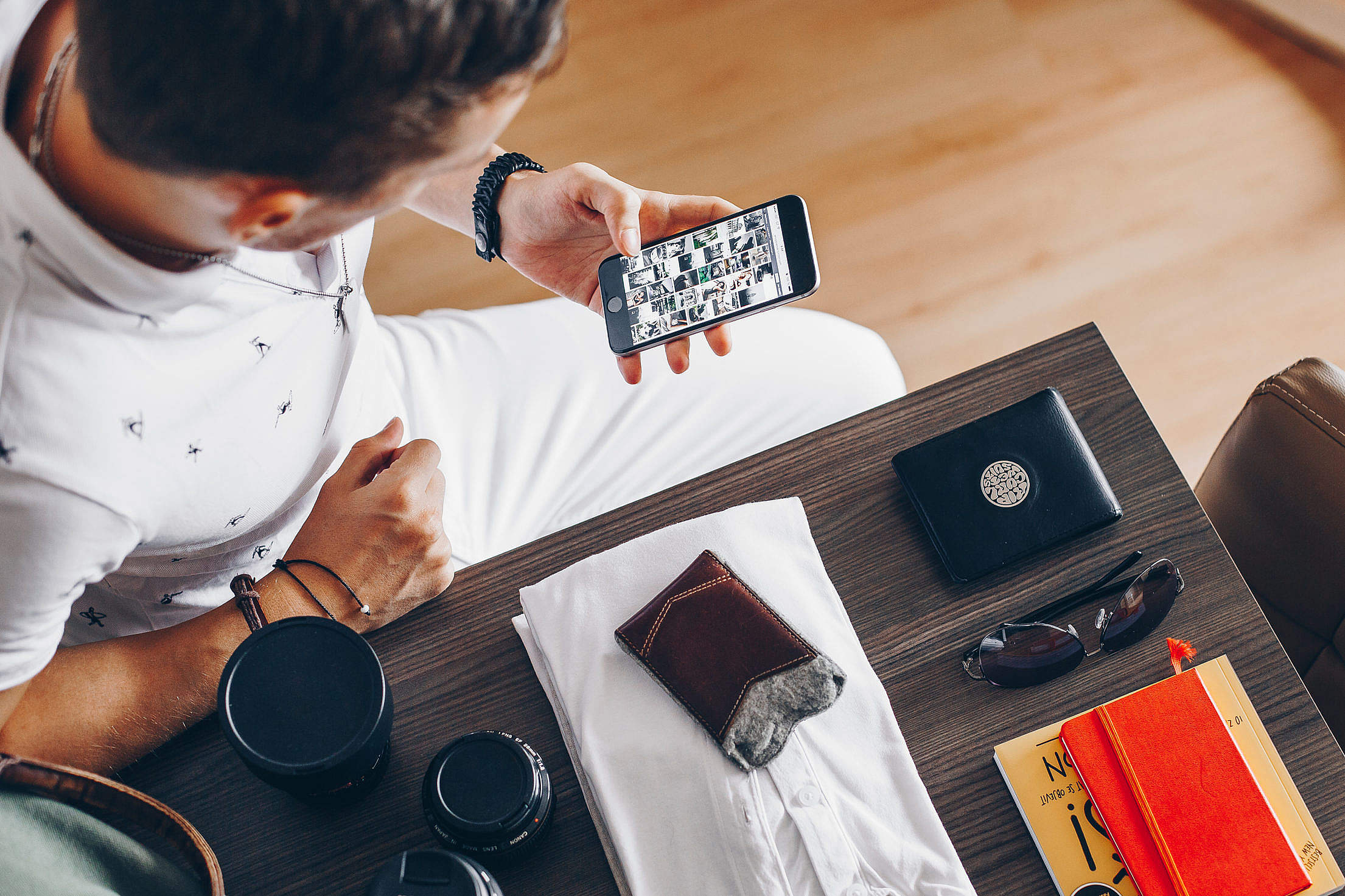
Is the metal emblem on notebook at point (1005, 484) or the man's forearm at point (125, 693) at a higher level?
the man's forearm at point (125, 693)

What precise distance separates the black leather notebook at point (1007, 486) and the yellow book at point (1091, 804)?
0.14m

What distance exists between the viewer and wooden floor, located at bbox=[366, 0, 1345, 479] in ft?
5.48

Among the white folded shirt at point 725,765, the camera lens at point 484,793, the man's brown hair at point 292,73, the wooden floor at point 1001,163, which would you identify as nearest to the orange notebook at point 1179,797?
the white folded shirt at point 725,765

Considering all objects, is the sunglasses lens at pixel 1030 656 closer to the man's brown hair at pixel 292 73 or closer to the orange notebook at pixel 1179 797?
the orange notebook at pixel 1179 797

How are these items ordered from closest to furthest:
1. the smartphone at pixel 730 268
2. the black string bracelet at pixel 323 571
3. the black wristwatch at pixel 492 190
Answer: the black string bracelet at pixel 323 571
the smartphone at pixel 730 268
the black wristwatch at pixel 492 190

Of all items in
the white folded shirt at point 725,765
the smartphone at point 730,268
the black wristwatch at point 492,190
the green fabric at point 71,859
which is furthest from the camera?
the black wristwatch at point 492,190

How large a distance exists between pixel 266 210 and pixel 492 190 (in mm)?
460

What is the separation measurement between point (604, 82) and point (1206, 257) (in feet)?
4.20

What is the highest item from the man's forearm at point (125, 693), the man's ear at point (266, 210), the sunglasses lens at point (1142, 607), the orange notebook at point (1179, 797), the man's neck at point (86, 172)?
the man's neck at point (86, 172)

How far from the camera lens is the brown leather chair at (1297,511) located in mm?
807

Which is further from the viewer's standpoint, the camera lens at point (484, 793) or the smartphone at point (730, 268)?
the smartphone at point (730, 268)

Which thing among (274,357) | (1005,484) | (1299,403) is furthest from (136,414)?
(1299,403)

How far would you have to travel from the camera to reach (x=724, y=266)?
2.78 ft

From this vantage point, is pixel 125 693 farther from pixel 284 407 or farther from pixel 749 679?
pixel 749 679
